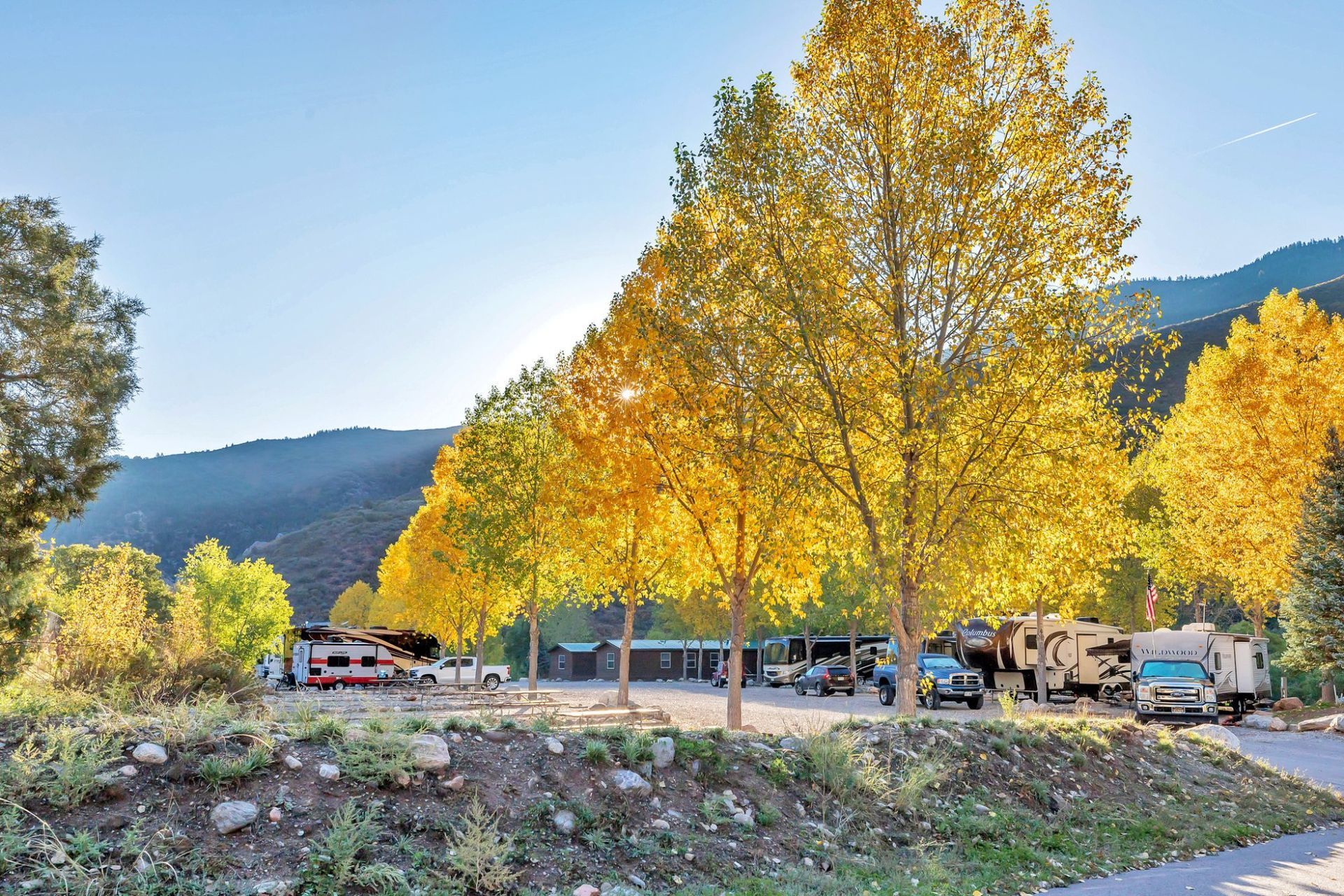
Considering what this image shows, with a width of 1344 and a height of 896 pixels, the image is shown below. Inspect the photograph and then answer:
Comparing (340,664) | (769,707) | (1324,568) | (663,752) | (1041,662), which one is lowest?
(340,664)

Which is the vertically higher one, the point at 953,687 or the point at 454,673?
the point at 953,687

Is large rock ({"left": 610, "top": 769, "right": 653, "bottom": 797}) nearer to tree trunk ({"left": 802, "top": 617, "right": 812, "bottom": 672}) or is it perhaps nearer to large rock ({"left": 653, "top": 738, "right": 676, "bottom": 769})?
large rock ({"left": 653, "top": 738, "right": 676, "bottom": 769})

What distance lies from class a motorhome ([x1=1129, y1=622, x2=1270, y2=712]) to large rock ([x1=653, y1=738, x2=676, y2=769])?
27.8 meters

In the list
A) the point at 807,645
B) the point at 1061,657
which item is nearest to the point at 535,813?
the point at 1061,657

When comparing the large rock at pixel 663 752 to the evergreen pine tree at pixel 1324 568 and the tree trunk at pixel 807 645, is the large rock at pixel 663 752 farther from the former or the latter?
the tree trunk at pixel 807 645

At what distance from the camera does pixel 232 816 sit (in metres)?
5.94

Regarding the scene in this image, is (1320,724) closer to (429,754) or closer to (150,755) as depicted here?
(429,754)

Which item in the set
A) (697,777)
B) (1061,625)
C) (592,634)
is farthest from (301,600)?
(697,777)

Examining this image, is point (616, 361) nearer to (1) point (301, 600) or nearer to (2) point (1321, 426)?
(2) point (1321, 426)

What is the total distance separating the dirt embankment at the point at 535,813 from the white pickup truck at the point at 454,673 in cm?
4115

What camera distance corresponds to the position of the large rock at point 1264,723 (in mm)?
26766

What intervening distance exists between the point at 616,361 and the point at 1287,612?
81.0 ft

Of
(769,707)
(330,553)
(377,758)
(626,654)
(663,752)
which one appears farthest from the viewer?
(330,553)

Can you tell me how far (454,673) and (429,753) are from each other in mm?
A: 46229
